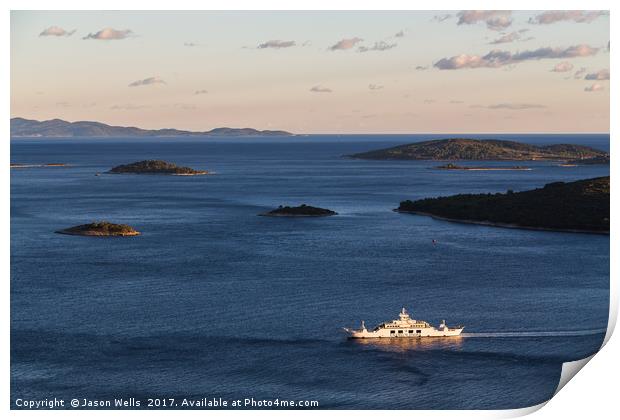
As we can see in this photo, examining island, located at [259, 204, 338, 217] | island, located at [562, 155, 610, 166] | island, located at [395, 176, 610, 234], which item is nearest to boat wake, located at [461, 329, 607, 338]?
island, located at [395, 176, 610, 234]

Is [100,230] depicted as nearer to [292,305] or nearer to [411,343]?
[292,305]

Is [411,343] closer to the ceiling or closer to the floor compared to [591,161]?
closer to the floor

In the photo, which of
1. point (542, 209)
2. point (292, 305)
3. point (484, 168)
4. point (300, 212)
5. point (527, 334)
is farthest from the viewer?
point (484, 168)

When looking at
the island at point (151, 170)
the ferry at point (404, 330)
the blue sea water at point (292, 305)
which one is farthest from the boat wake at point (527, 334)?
the island at point (151, 170)

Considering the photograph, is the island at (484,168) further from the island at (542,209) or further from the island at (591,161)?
the island at (542,209)

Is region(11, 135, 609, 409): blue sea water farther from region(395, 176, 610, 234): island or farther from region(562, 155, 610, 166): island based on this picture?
region(562, 155, 610, 166): island

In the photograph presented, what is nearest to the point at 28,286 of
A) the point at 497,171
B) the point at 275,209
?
the point at 275,209

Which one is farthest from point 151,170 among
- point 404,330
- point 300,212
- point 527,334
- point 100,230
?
point 527,334
